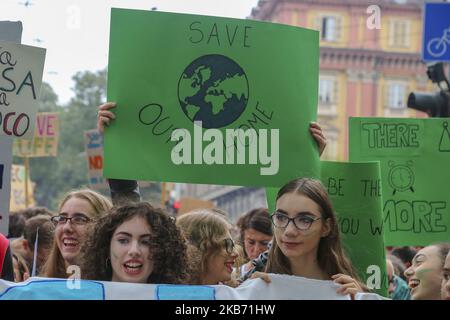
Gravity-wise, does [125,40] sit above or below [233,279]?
above

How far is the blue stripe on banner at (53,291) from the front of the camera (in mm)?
3670

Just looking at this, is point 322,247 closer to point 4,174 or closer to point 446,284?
point 446,284

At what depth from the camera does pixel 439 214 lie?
5512 millimetres

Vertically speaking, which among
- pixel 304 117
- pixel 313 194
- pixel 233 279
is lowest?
pixel 233 279

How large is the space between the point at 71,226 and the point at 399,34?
4412 cm

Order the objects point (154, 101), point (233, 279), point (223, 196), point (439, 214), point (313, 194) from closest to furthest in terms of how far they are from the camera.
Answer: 1. point (313, 194)
2. point (154, 101)
3. point (233, 279)
4. point (439, 214)
5. point (223, 196)

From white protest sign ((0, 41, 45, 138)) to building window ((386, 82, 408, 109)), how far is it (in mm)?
50325

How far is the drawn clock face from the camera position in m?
5.55

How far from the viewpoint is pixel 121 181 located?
473 centimetres

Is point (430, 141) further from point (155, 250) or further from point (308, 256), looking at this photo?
point (155, 250)

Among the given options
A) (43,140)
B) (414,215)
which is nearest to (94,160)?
(43,140)

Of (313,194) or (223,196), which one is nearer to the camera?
(313,194)

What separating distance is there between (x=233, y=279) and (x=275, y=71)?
3.18 feet
